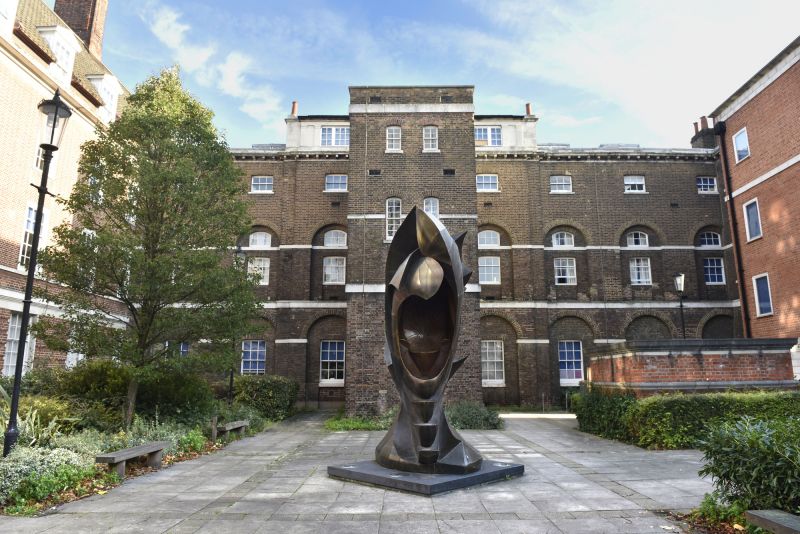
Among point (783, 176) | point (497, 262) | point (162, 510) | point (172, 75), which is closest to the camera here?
point (162, 510)

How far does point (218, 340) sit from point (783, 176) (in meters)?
20.0

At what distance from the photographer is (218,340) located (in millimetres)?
12133

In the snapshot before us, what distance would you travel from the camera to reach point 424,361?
27.5 feet

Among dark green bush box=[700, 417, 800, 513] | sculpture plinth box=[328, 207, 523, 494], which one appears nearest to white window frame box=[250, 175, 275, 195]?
sculpture plinth box=[328, 207, 523, 494]

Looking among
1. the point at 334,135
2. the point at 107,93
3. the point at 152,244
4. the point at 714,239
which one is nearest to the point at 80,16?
the point at 107,93

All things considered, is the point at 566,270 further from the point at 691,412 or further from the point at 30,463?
the point at 30,463

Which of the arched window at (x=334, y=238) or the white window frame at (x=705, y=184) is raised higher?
the white window frame at (x=705, y=184)

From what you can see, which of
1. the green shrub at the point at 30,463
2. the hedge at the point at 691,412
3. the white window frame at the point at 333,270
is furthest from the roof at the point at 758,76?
the green shrub at the point at 30,463

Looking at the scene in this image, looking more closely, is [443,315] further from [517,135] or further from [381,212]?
[517,135]

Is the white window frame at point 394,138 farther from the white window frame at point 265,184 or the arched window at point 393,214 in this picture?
the white window frame at point 265,184

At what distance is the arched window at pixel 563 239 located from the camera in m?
25.9

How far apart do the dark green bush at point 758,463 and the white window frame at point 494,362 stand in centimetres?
1799

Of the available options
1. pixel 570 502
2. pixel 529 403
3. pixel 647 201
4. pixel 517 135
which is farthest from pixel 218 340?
pixel 647 201

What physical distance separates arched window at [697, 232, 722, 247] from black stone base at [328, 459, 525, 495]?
74.7 feet
